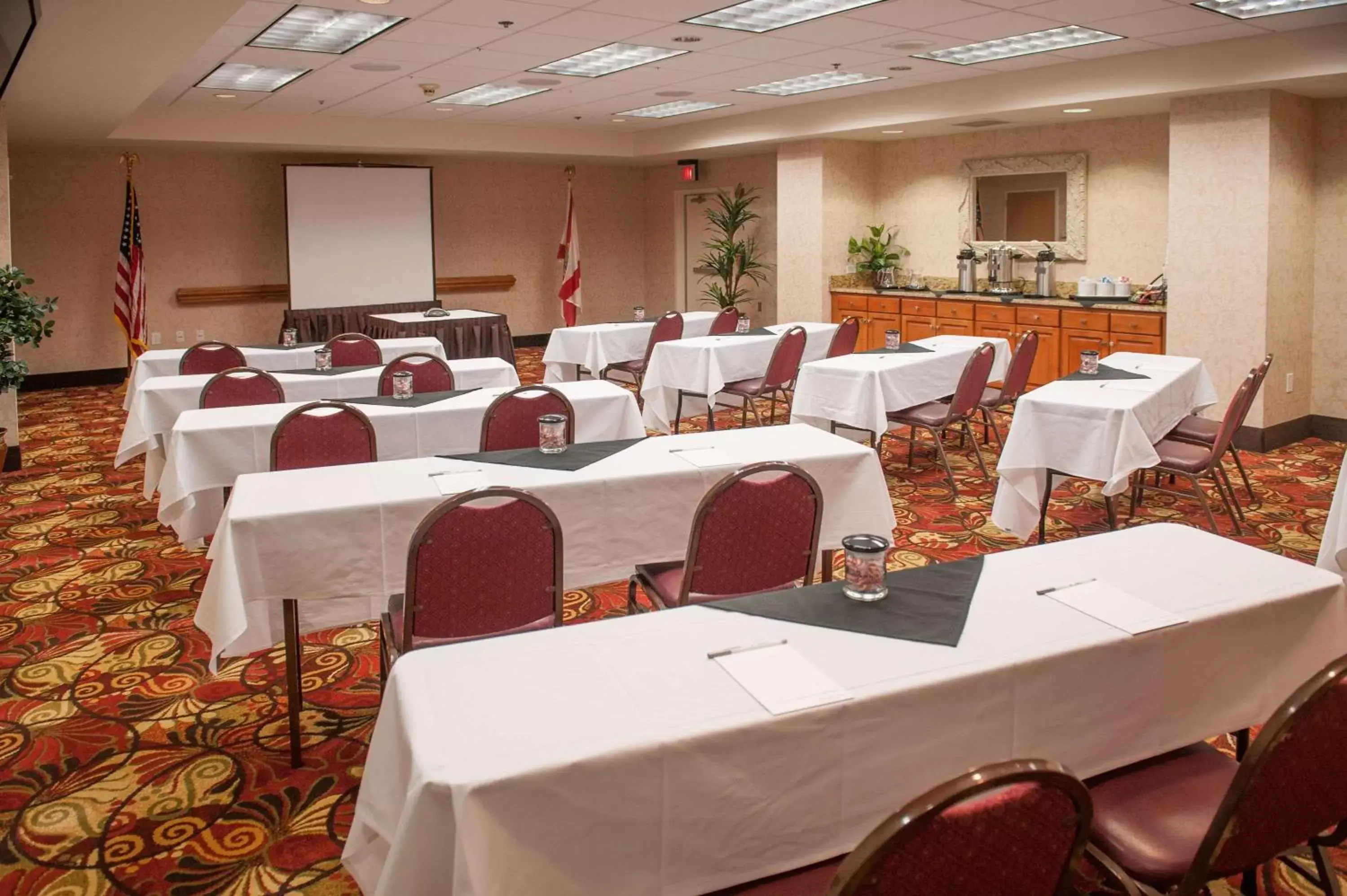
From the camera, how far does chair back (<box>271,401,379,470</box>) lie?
173 inches

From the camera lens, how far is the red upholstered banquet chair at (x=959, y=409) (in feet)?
21.4

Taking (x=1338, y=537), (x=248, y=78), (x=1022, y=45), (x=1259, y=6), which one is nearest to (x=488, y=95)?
(x=248, y=78)

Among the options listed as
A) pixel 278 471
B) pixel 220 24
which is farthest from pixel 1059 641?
pixel 220 24

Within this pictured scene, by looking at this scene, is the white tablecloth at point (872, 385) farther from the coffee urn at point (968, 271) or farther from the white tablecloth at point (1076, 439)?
the coffee urn at point (968, 271)

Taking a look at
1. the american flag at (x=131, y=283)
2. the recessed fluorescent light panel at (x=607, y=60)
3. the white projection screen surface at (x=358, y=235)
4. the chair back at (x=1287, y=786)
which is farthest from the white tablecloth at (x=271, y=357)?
the chair back at (x=1287, y=786)

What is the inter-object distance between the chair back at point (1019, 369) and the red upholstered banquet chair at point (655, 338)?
319 centimetres

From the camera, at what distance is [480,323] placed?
11.2 metres

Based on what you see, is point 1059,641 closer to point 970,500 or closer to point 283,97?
point 970,500

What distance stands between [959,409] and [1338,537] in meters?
2.92

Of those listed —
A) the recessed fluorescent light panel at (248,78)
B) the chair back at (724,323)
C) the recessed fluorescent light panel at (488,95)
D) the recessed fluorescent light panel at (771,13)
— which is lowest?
the chair back at (724,323)

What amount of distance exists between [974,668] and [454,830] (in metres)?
1.03

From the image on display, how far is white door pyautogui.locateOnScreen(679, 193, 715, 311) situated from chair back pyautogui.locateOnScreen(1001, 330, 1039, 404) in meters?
8.23

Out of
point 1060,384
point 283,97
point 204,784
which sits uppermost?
point 283,97

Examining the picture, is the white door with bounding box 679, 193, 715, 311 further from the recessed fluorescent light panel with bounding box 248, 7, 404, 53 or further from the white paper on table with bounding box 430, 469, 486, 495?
the white paper on table with bounding box 430, 469, 486, 495
